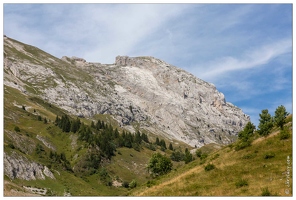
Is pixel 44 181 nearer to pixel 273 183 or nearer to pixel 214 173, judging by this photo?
pixel 214 173

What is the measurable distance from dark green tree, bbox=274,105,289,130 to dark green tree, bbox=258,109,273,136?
133 cm

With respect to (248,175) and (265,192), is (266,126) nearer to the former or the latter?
(248,175)

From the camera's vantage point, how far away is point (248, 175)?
3259 centimetres

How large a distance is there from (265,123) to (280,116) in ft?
8.31

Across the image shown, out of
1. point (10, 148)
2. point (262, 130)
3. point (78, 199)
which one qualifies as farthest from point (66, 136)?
point (78, 199)

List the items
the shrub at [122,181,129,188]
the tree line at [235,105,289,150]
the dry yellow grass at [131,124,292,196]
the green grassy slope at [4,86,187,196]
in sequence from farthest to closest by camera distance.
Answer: the shrub at [122,181,129,188] → the green grassy slope at [4,86,187,196] → the tree line at [235,105,289,150] → the dry yellow grass at [131,124,292,196]


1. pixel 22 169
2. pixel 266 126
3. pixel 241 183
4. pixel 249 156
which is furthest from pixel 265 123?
pixel 22 169

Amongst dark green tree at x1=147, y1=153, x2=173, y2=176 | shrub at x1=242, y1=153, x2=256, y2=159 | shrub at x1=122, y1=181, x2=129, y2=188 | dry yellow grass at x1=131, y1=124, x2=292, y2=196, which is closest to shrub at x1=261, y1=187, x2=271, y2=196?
dry yellow grass at x1=131, y1=124, x2=292, y2=196

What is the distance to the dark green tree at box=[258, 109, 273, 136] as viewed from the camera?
4457 cm

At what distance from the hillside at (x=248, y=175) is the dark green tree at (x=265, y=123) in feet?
3.95

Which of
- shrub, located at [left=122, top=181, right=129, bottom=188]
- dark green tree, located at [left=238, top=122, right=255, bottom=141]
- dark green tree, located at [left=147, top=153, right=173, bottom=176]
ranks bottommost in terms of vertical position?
shrub, located at [left=122, top=181, right=129, bottom=188]

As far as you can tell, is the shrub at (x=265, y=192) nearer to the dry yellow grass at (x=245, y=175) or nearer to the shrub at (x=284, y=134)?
the dry yellow grass at (x=245, y=175)

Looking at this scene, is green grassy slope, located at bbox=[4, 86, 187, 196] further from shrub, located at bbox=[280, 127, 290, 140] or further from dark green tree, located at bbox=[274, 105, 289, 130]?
shrub, located at bbox=[280, 127, 290, 140]

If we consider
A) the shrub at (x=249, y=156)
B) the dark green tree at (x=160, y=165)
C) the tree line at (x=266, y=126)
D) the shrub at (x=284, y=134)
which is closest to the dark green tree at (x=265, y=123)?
the tree line at (x=266, y=126)
